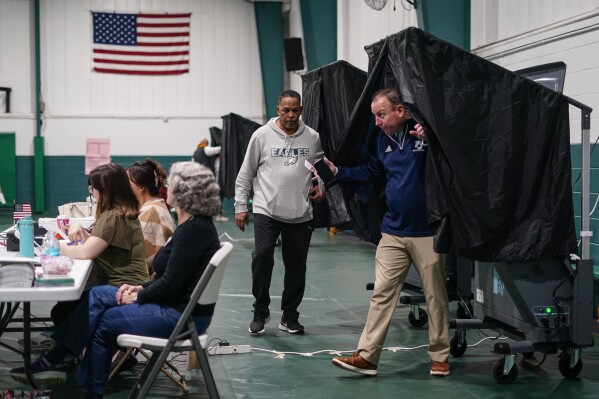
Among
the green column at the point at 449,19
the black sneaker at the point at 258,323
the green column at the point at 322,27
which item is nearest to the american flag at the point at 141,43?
the green column at the point at 322,27

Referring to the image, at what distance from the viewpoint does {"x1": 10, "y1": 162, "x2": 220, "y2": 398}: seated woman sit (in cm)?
398

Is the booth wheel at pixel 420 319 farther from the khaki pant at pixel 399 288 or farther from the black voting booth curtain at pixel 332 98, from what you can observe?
the khaki pant at pixel 399 288

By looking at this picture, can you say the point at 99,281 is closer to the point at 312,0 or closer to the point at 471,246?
the point at 471,246

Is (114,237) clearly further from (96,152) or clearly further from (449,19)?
(96,152)

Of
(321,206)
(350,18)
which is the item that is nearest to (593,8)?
(321,206)

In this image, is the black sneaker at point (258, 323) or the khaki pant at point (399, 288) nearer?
the khaki pant at point (399, 288)

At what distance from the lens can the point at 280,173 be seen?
20.5ft

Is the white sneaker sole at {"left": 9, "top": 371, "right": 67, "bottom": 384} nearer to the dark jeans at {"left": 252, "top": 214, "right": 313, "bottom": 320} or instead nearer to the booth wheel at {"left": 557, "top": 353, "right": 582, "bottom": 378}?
the dark jeans at {"left": 252, "top": 214, "right": 313, "bottom": 320}

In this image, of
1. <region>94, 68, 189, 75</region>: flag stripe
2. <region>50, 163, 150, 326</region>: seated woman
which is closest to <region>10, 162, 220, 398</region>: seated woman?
<region>50, 163, 150, 326</region>: seated woman

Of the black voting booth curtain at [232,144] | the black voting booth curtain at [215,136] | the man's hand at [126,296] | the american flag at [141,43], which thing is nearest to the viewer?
the man's hand at [126,296]

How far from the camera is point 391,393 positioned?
4.79m

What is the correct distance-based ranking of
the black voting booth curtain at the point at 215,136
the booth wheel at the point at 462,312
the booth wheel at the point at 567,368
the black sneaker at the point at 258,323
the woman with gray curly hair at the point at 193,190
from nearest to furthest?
the woman with gray curly hair at the point at 193,190, the booth wheel at the point at 567,368, the black sneaker at the point at 258,323, the booth wheel at the point at 462,312, the black voting booth curtain at the point at 215,136

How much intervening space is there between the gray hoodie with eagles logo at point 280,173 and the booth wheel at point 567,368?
2.04 meters

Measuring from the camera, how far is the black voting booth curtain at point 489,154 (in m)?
4.87
